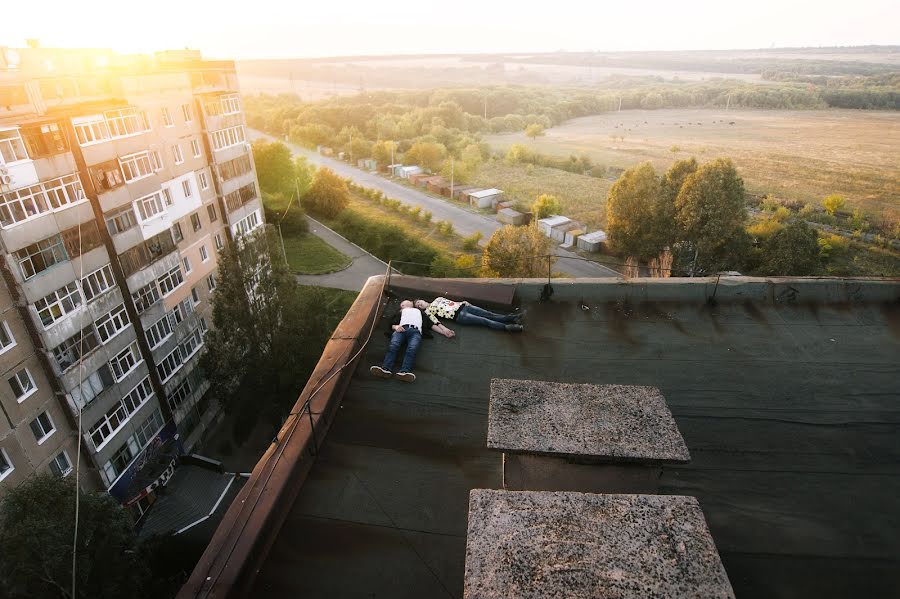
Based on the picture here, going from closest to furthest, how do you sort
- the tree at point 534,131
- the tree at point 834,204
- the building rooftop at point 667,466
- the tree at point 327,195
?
the building rooftop at point 667,466 → the tree at point 834,204 → the tree at point 327,195 → the tree at point 534,131

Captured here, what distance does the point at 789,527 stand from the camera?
4.61 meters

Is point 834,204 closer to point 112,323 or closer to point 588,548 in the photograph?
point 588,548

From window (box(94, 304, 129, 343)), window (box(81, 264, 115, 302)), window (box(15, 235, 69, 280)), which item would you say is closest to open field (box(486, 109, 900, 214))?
window (box(94, 304, 129, 343))

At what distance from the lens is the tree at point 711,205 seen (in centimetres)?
2877

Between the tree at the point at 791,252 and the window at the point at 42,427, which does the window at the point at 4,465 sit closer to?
the window at the point at 42,427

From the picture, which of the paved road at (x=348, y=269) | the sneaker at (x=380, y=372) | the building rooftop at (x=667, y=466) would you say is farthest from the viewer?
the paved road at (x=348, y=269)

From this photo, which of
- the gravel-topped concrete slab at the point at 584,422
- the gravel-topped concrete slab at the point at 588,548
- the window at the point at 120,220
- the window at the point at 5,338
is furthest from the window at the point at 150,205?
the gravel-topped concrete slab at the point at 588,548

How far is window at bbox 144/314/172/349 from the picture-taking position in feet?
58.9

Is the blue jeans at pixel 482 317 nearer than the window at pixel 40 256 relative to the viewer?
Yes

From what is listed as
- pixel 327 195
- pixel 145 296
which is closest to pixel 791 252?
pixel 145 296

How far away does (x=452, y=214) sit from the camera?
51594mm

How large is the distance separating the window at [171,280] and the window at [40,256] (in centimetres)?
436

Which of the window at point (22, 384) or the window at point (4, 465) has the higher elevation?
the window at point (22, 384)

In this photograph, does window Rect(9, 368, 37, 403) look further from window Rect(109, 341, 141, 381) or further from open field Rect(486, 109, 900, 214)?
open field Rect(486, 109, 900, 214)
